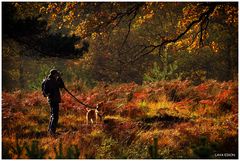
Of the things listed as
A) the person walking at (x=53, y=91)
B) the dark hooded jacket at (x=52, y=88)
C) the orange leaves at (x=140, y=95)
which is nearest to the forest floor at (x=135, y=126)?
the orange leaves at (x=140, y=95)

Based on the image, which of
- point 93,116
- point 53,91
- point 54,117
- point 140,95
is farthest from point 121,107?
point 53,91

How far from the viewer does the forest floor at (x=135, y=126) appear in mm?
9055

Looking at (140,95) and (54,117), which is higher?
(140,95)

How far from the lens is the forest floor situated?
9.05m

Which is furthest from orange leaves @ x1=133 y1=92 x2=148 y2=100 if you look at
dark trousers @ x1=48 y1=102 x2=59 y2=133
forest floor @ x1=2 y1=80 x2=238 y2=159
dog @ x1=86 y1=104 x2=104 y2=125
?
dark trousers @ x1=48 y1=102 x2=59 y2=133

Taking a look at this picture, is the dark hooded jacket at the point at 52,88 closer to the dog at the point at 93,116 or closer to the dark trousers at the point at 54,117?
the dark trousers at the point at 54,117

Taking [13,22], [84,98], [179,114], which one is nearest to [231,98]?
[179,114]

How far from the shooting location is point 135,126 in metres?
11.6

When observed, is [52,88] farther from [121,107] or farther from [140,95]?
[140,95]

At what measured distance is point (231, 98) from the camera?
1391 cm

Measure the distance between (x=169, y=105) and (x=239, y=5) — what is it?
461cm

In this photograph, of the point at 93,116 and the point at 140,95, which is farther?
the point at 140,95

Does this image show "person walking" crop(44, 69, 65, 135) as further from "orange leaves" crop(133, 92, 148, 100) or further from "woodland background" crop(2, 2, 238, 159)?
"orange leaves" crop(133, 92, 148, 100)

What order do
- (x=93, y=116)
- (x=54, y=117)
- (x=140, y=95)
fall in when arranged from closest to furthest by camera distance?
(x=54, y=117) < (x=93, y=116) < (x=140, y=95)
